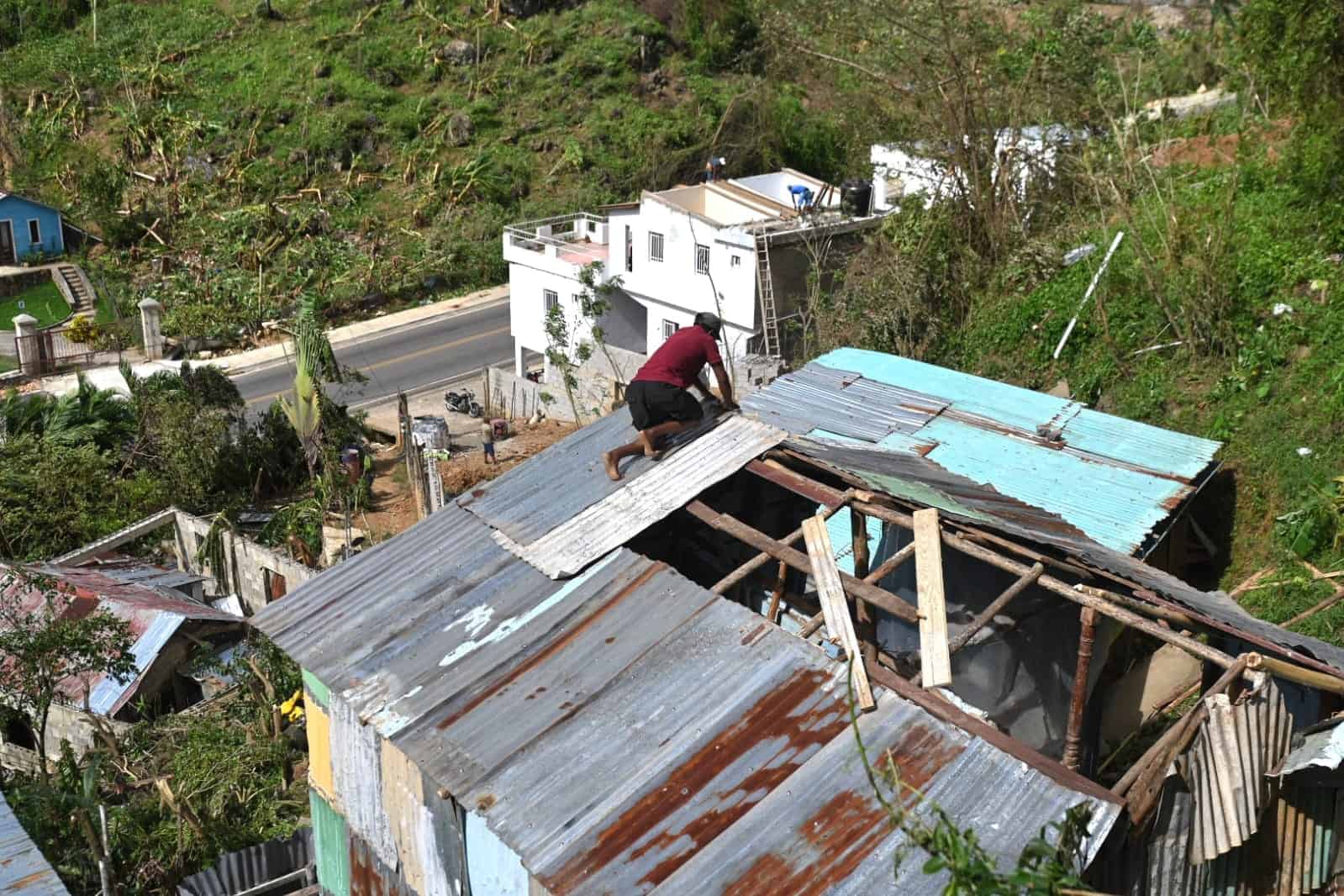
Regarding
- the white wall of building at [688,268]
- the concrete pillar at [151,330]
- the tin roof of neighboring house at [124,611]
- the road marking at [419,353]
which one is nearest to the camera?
the tin roof of neighboring house at [124,611]

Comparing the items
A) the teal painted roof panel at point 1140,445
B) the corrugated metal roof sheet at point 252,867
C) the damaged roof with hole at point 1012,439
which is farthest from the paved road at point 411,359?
the teal painted roof panel at point 1140,445

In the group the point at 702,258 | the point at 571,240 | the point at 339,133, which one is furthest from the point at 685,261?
the point at 339,133

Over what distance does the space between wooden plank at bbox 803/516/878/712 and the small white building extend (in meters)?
14.8

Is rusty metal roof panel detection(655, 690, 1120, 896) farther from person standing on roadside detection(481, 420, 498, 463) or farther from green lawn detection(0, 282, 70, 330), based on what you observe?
green lawn detection(0, 282, 70, 330)

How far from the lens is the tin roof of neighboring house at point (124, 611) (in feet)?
45.1

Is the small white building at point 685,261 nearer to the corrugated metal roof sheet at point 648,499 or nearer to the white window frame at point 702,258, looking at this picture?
the white window frame at point 702,258

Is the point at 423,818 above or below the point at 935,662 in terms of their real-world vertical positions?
below

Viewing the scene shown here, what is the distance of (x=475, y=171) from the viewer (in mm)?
37156

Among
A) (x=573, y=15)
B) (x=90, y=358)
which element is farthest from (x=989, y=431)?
(x=573, y=15)

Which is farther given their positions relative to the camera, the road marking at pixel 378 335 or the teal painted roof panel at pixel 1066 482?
the road marking at pixel 378 335

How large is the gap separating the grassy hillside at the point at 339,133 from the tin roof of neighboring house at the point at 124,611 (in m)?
16.2

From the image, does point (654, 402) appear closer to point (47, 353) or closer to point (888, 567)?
point (888, 567)

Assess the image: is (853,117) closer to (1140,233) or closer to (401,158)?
(401,158)

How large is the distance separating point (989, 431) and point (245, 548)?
969 centimetres
